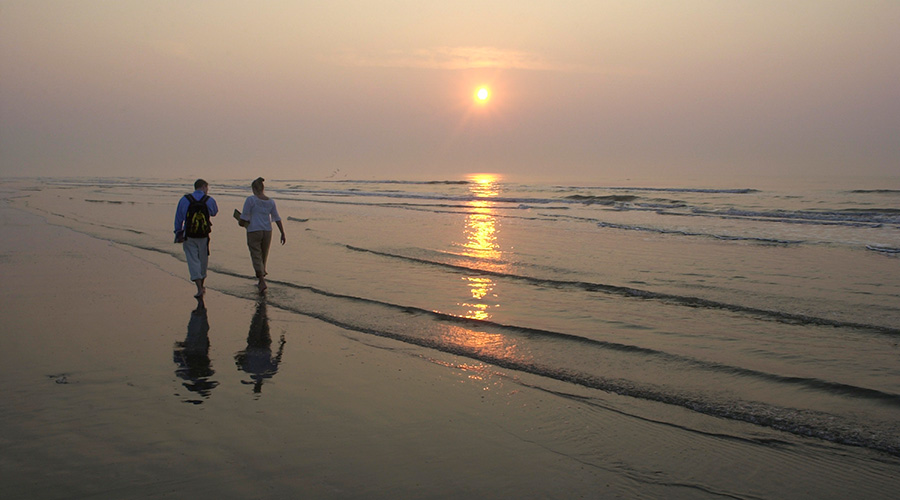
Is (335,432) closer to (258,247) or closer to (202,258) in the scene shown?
(202,258)

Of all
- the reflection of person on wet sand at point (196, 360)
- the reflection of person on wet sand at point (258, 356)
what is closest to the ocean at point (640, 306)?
the reflection of person on wet sand at point (258, 356)

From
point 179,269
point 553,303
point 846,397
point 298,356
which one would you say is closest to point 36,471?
point 298,356

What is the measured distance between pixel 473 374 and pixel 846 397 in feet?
10.8

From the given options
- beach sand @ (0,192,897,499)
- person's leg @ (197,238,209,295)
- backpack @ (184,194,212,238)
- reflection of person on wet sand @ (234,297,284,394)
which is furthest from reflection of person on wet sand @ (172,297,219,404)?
backpack @ (184,194,212,238)

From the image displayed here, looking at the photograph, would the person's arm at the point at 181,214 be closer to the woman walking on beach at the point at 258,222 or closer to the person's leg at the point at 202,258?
the person's leg at the point at 202,258

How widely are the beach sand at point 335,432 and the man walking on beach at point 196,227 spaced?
7.34 feet

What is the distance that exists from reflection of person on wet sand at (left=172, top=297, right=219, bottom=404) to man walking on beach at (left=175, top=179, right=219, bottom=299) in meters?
1.60

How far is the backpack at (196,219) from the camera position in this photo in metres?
9.36

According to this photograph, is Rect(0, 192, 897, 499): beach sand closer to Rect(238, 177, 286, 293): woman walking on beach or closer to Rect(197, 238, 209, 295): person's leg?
Rect(197, 238, 209, 295): person's leg

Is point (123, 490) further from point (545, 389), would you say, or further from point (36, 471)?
point (545, 389)

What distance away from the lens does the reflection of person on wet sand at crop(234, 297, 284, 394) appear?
579cm

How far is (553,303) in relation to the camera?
371 inches

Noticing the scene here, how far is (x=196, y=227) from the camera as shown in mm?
9414

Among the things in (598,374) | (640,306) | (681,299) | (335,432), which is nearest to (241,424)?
(335,432)
